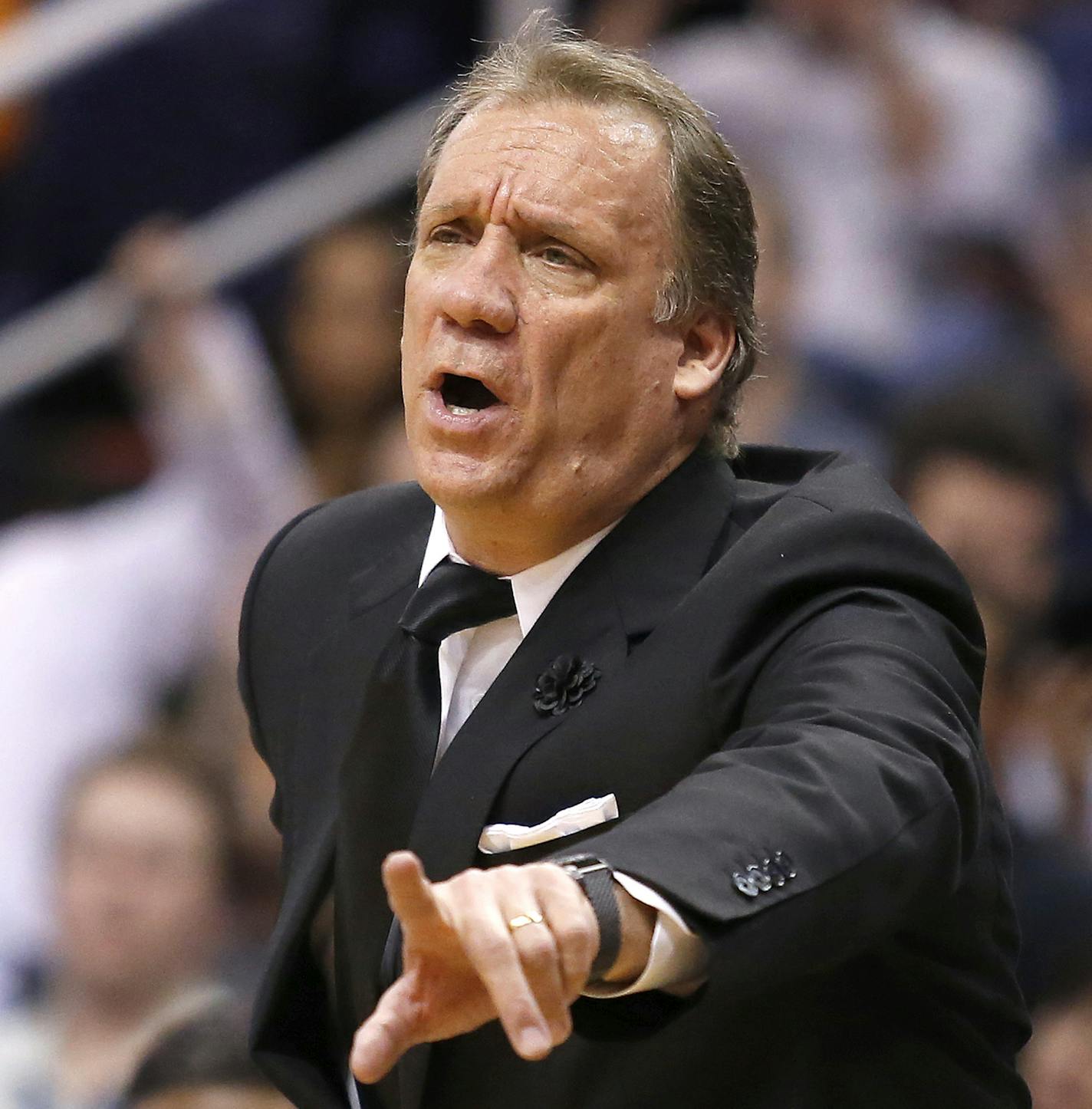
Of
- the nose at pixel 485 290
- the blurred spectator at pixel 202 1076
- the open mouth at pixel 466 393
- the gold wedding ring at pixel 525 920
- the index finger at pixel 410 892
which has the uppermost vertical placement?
the nose at pixel 485 290

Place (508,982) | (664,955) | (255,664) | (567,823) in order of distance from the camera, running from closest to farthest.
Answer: (508,982)
(664,955)
(567,823)
(255,664)

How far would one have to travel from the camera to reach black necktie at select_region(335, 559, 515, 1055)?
6.75 feet

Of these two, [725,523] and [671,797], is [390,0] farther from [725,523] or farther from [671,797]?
[671,797]

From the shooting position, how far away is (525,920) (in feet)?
4.83

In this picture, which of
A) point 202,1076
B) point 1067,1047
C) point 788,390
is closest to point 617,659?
point 202,1076

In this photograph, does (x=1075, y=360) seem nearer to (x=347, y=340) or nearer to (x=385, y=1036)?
(x=347, y=340)

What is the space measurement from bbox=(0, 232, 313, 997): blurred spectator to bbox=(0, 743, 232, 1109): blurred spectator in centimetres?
58

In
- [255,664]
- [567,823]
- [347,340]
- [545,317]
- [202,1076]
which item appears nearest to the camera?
[567,823]

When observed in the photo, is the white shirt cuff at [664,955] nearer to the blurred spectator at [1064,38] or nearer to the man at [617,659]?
the man at [617,659]

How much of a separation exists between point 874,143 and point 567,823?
11.1ft

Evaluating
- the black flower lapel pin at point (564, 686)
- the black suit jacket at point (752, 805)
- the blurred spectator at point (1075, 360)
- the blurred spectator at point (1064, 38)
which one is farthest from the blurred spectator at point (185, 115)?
the black flower lapel pin at point (564, 686)

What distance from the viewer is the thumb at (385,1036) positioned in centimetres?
150

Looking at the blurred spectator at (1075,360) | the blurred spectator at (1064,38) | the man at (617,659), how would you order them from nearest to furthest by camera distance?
the man at (617,659) → the blurred spectator at (1075,360) → the blurred spectator at (1064,38)

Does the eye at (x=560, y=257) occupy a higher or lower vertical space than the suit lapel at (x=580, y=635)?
higher
